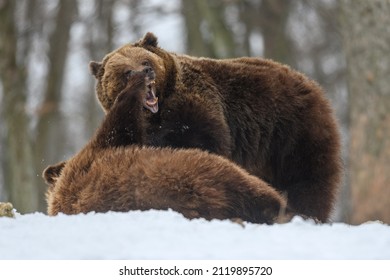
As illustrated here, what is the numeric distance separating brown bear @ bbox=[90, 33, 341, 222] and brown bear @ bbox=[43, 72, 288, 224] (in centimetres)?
159

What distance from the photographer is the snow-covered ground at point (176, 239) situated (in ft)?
16.0

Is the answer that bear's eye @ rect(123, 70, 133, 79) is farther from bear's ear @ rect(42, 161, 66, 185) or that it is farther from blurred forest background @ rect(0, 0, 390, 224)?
blurred forest background @ rect(0, 0, 390, 224)

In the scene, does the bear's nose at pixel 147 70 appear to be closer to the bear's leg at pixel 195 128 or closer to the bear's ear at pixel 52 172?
the bear's leg at pixel 195 128

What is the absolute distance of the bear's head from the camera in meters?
8.55

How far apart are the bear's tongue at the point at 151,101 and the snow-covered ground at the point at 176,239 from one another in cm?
257

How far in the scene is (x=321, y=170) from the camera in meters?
8.39

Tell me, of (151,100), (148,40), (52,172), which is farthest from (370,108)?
(52,172)

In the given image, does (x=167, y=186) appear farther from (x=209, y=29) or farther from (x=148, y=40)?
(x=209, y=29)

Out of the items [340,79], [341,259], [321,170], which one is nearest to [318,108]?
[321,170]

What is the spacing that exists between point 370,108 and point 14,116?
891 centimetres

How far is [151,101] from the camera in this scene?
8250mm

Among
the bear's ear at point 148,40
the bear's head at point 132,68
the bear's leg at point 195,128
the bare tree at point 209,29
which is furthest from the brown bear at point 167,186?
the bare tree at point 209,29

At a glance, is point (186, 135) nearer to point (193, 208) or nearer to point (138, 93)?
point (138, 93)

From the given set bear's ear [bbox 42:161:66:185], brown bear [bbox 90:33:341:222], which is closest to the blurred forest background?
brown bear [bbox 90:33:341:222]
